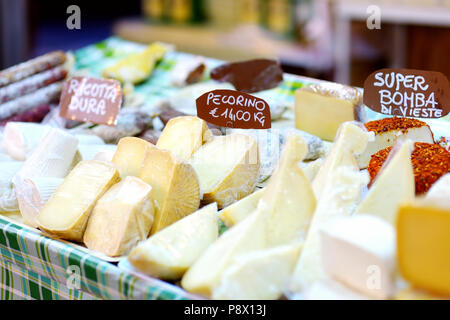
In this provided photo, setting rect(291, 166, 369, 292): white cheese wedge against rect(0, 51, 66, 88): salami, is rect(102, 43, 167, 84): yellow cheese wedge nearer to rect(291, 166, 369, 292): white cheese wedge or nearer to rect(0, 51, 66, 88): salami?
rect(0, 51, 66, 88): salami

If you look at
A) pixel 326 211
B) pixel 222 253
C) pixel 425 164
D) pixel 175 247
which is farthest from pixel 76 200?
pixel 425 164

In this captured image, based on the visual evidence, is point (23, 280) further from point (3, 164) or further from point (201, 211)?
point (201, 211)

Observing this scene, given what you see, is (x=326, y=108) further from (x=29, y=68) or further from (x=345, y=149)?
(x=29, y=68)

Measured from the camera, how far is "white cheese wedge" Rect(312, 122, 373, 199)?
1161mm

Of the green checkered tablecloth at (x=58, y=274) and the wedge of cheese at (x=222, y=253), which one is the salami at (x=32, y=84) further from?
the wedge of cheese at (x=222, y=253)

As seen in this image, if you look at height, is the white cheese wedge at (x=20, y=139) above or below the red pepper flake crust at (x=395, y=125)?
below

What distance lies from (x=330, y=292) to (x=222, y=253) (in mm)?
215

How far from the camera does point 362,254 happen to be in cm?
88

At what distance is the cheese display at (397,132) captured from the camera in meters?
1.55

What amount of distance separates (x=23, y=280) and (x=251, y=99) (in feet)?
2.40

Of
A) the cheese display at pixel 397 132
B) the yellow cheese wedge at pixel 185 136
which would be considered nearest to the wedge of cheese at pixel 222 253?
the yellow cheese wedge at pixel 185 136

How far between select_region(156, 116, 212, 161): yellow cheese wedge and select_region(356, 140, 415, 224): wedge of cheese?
53 centimetres

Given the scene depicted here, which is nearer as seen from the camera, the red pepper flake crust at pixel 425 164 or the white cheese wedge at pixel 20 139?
the red pepper flake crust at pixel 425 164

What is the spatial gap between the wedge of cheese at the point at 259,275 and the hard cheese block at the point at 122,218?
287 mm
